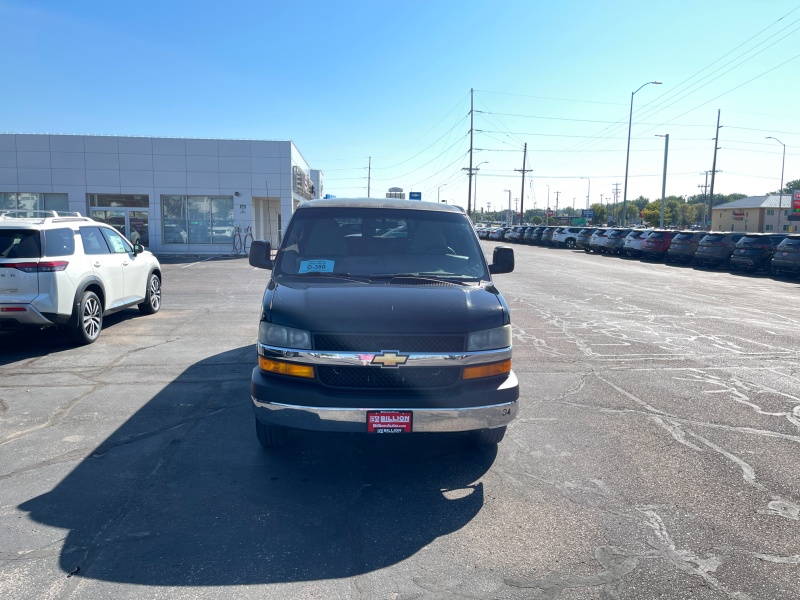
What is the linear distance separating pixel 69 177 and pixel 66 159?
0.86 metres

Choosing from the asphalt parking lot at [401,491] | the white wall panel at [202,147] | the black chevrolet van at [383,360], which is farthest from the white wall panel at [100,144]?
the black chevrolet van at [383,360]

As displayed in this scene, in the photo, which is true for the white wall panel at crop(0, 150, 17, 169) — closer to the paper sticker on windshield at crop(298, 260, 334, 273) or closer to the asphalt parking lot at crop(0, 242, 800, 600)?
the asphalt parking lot at crop(0, 242, 800, 600)

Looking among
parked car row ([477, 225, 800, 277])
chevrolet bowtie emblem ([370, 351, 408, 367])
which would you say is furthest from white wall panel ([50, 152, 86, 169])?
chevrolet bowtie emblem ([370, 351, 408, 367])

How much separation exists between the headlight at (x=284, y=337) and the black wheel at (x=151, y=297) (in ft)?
26.2

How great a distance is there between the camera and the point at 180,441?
5363mm

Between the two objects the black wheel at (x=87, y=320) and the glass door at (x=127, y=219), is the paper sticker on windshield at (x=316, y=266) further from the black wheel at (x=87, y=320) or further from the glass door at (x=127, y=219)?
the glass door at (x=127, y=219)

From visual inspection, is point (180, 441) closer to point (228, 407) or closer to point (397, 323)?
point (228, 407)

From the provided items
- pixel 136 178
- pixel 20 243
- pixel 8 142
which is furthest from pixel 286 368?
pixel 8 142

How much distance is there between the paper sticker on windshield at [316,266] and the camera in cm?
538

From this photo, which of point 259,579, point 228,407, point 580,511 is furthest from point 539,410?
point 259,579

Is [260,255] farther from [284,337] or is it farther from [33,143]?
[33,143]

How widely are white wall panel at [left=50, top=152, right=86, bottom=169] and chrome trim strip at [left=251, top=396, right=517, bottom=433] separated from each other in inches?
1214

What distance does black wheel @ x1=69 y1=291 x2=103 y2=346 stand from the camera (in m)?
8.78

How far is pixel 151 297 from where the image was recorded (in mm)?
11852
